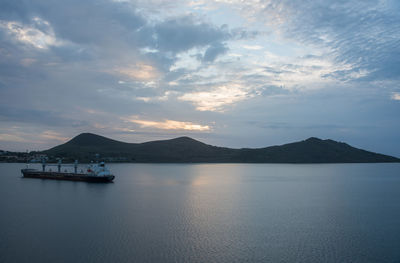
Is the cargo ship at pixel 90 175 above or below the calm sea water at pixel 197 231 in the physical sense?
above

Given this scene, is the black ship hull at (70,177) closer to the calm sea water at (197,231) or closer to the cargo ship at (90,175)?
the cargo ship at (90,175)

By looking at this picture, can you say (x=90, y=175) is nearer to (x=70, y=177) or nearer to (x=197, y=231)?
(x=70, y=177)

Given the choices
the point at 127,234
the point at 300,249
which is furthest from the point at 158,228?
the point at 300,249

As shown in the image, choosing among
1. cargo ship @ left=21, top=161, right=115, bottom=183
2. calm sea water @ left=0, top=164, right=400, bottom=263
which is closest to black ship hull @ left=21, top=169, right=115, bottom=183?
cargo ship @ left=21, top=161, right=115, bottom=183

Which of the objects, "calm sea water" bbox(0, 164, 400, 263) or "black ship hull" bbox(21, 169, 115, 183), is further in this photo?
"black ship hull" bbox(21, 169, 115, 183)

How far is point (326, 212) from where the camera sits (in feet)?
120

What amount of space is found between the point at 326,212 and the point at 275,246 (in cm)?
1656

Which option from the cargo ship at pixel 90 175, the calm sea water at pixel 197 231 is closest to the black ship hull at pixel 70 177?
the cargo ship at pixel 90 175

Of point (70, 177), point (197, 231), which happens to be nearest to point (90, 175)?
point (70, 177)

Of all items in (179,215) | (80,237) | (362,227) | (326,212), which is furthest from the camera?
(326,212)

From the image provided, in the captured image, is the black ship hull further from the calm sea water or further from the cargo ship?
the calm sea water

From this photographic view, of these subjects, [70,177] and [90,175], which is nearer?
[90,175]

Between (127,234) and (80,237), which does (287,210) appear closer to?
(127,234)

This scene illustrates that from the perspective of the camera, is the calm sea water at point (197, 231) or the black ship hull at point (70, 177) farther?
the black ship hull at point (70, 177)
